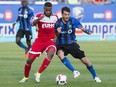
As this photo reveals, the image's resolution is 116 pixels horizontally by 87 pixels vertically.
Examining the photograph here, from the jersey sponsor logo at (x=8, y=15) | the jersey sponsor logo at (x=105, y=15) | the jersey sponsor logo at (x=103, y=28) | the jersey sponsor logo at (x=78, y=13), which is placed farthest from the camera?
the jersey sponsor logo at (x=105, y=15)

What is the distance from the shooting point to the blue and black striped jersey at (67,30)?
1258cm

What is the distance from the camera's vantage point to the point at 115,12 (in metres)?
31.7

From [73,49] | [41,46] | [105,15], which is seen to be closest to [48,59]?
[41,46]

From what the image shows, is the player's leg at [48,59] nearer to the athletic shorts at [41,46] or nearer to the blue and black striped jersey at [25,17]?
the athletic shorts at [41,46]

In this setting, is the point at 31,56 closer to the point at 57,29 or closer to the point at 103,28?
the point at 57,29

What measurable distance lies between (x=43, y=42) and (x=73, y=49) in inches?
30.7

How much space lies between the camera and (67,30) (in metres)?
12.6

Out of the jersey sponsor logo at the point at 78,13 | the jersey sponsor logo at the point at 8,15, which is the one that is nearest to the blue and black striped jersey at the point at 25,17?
the jersey sponsor logo at the point at 8,15

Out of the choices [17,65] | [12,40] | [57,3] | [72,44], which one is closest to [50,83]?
[72,44]

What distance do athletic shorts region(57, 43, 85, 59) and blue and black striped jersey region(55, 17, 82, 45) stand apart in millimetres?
102

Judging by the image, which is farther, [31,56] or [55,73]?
[55,73]

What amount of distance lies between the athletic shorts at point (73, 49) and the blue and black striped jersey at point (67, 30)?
0.10 meters

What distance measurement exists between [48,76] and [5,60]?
4.72 metres

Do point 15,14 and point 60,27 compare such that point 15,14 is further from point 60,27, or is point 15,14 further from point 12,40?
point 60,27
